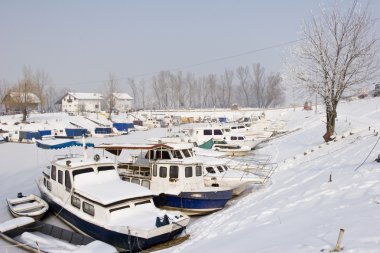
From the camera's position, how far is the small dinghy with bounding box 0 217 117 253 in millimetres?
11598

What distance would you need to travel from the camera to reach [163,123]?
78750 millimetres

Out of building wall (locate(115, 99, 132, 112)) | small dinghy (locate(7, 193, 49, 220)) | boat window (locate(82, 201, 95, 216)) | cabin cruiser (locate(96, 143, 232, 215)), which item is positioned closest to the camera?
boat window (locate(82, 201, 95, 216))

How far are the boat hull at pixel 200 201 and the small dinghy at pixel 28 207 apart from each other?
20.5 feet

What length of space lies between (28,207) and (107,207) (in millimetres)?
5997

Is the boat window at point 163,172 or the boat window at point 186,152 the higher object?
the boat window at point 186,152

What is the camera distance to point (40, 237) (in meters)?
12.7

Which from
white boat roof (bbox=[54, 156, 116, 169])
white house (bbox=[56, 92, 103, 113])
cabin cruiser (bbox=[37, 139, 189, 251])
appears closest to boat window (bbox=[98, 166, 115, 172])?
cabin cruiser (bbox=[37, 139, 189, 251])

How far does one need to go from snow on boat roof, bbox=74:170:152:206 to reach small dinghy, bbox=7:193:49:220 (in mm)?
2679

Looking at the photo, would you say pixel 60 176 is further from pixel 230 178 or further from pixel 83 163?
pixel 230 178

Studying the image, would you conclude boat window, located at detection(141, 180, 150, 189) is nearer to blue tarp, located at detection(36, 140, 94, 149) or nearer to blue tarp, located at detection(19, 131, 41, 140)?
blue tarp, located at detection(36, 140, 94, 149)

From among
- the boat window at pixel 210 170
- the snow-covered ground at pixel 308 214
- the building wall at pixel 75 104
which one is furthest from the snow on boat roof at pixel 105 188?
the building wall at pixel 75 104

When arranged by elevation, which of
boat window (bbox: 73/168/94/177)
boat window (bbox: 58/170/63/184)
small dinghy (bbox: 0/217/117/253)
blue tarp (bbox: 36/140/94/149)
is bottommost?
small dinghy (bbox: 0/217/117/253)

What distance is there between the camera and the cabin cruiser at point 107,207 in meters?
11.4

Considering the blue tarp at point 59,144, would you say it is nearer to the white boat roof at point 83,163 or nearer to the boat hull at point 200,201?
the white boat roof at point 83,163
